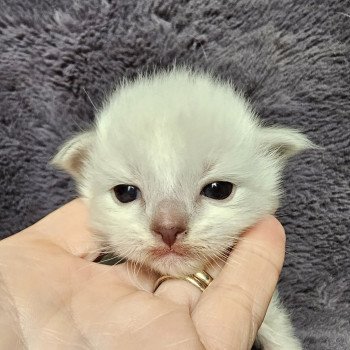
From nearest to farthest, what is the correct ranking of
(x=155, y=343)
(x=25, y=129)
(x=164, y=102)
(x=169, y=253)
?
1. (x=155, y=343)
2. (x=169, y=253)
3. (x=164, y=102)
4. (x=25, y=129)

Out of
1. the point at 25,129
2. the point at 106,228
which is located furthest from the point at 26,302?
the point at 25,129

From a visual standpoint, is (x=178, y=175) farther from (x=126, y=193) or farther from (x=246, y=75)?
(x=246, y=75)

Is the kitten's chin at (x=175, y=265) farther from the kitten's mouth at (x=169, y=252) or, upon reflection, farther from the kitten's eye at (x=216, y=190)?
the kitten's eye at (x=216, y=190)

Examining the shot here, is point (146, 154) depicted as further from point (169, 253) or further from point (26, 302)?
point (26, 302)

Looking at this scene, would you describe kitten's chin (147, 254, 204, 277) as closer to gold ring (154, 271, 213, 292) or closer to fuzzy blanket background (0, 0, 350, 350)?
gold ring (154, 271, 213, 292)

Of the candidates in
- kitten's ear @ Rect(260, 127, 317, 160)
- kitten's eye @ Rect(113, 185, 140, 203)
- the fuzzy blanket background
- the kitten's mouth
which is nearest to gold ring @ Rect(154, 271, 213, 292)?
the kitten's mouth
